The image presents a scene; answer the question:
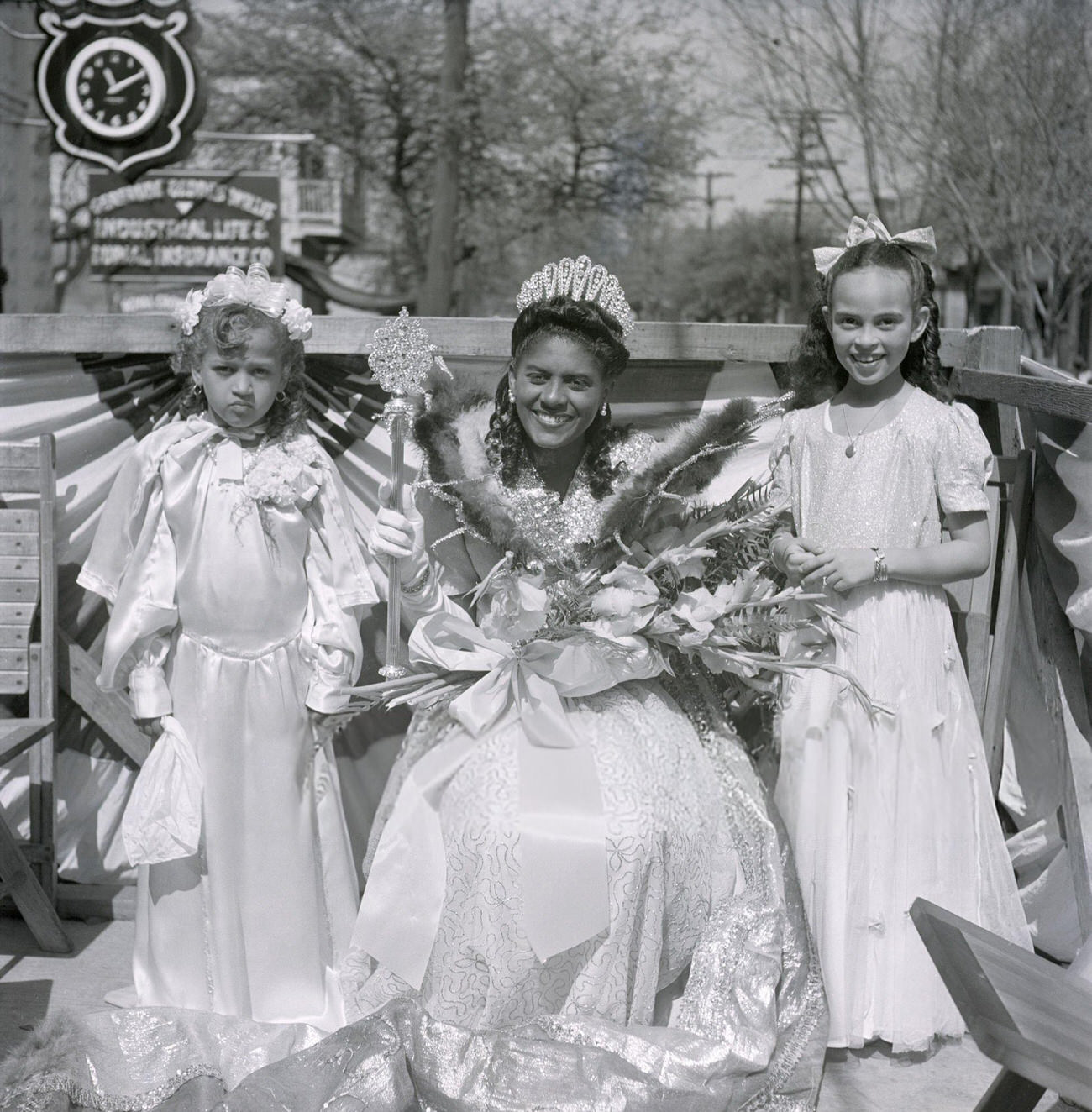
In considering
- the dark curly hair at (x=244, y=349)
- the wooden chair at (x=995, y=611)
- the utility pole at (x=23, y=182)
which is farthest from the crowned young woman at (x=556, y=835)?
the utility pole at (x=23, y=182)

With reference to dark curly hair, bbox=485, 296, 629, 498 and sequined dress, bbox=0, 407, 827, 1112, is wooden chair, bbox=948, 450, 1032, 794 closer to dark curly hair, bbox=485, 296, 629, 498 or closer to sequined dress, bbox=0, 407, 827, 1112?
sequined dress, bbox=0, 407, 827, 1112

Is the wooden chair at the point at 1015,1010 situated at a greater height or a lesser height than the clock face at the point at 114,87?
lesser

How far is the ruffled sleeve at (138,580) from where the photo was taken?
295 cm

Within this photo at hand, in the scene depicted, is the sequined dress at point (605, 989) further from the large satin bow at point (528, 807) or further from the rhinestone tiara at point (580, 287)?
the rhinestone tiara at point (580, 287)

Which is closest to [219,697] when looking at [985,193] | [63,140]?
[63,140]

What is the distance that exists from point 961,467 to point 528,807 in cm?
128

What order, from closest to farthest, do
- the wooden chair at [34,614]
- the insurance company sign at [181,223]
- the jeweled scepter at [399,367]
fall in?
1. the jeweled scepter at [399,367]
2. the wooden chair at [34,614]
3. the insurance company sign at [181,223]

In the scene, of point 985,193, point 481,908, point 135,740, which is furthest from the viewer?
point 985,193

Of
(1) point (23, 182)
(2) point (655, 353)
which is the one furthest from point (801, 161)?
(2) point (655, 353)

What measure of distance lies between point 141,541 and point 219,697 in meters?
0.42

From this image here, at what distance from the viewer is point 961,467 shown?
2.88 meters

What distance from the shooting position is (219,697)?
299cm

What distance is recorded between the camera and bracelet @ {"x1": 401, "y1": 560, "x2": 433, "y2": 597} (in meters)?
2.96

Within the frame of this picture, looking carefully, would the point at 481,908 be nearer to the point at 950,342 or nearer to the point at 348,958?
the point at 348,958
